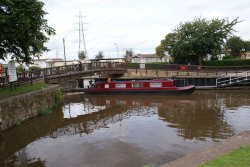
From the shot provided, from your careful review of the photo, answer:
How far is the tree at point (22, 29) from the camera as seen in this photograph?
1823cm

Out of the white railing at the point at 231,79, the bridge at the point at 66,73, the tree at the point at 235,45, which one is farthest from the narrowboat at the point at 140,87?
the tree at the point at 235,45

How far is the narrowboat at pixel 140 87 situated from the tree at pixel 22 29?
53.7ft

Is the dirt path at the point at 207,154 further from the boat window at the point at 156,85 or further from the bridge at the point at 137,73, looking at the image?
the boat window at the point at 156,85

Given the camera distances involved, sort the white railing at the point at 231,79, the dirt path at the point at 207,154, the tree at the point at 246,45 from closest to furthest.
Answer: the dirt path at the point at 207,154 < the white railing at the point at 231,79 < the tree at the point at 246,45

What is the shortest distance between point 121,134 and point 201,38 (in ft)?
114

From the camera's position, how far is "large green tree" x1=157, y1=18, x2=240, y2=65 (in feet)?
Result: 158

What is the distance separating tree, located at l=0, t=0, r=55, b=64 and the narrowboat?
16378 mm

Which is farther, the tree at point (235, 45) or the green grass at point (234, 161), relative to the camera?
the tree at point (235, 45)

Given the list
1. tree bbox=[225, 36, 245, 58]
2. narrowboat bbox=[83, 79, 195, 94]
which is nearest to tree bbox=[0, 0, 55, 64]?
narrowboat bbox=[83, 79, 195, 94]

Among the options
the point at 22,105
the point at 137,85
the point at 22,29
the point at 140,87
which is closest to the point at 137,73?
the point at 137,85

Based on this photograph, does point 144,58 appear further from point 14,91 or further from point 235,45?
point 14,91

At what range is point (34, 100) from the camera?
2234 cm

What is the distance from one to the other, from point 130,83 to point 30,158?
81.7 ft

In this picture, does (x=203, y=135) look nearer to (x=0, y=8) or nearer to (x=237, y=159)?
(x=237, y=159)
